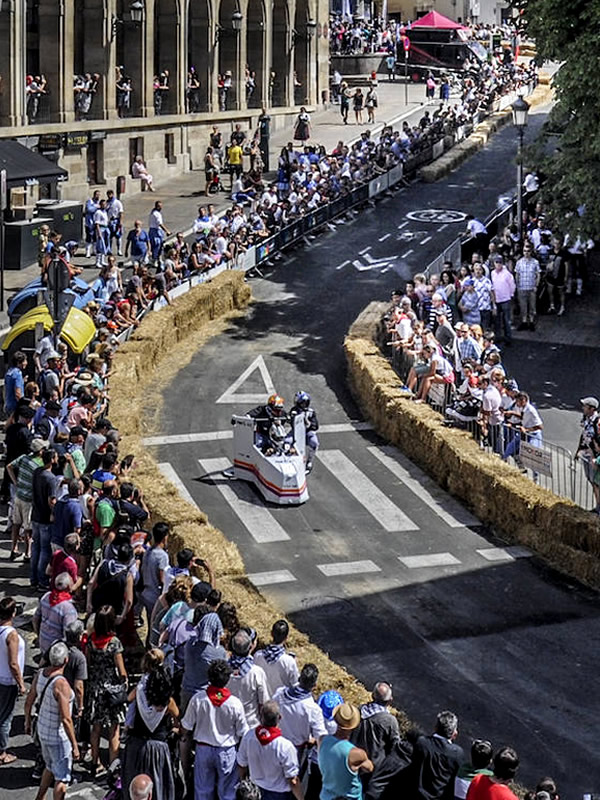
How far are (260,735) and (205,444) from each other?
14.0 m

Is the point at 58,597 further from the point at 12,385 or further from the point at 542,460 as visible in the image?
the point at 12,385

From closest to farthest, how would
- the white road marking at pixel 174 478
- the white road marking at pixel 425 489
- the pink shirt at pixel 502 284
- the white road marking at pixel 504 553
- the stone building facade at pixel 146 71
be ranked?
the white road marking at pixel 504 553
the white road marking at pixel 425 489
the white road marking at pixel 174 478
the pink shirt at pixel 502 284
the stone building facade at pixel 146 71

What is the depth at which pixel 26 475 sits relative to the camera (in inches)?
746

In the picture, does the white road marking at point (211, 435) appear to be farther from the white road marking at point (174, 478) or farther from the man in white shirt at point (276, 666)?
the man in white shirt at point (276, 666)

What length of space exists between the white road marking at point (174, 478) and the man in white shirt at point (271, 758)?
1087cm

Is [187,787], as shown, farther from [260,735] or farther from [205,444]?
[205,444]

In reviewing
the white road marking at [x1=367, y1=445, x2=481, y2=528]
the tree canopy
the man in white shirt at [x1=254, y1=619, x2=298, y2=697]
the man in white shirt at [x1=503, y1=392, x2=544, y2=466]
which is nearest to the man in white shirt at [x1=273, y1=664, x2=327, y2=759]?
the man in white shirt at [x1=254, y1=619, x2=298, y2=697]

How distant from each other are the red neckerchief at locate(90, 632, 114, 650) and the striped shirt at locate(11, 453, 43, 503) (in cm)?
538

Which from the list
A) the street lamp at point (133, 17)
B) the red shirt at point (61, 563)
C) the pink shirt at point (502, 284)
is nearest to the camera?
the red shirt at point (61, 563)

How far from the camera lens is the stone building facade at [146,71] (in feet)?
149

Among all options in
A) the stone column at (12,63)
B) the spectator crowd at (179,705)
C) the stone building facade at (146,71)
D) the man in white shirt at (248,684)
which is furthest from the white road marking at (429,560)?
the stone column at (12,63)

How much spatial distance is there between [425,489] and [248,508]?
116 inches

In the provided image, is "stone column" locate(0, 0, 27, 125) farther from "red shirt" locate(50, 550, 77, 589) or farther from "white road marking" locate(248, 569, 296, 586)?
"red shirt" locate(50, 550, 77, 589)

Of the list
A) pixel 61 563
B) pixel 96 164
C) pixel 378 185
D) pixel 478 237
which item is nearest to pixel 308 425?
pixel 61 563
